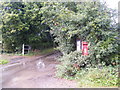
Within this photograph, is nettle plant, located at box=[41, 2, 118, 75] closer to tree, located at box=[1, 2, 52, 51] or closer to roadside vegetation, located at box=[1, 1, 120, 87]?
roadside vegetation, located at box=[1, 1, 120, 87]

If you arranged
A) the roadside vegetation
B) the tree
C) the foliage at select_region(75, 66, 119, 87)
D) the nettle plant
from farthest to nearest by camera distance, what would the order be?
1. the tree
2. the nettle plant
3. the roadside vegetation
4. the foliage at select_region(75, 66, 119, 87)

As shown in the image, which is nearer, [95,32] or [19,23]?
[95,32]

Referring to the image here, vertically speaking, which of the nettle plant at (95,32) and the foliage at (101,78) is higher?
the nettle plant at (95,32)

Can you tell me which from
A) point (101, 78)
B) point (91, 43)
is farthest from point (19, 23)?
point (101, 78)

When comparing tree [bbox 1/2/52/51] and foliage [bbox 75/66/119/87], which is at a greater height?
tree [bbox 1/2/52/51]

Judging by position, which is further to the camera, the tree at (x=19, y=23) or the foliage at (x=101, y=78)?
the tree at (x=19, y=23)

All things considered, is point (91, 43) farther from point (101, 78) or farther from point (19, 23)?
point (19, 23)

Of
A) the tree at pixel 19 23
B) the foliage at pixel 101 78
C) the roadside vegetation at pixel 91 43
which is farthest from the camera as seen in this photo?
the tree at pixel 19 23

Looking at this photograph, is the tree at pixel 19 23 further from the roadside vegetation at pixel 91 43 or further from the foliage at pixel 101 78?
the foliage at pixel 101 78

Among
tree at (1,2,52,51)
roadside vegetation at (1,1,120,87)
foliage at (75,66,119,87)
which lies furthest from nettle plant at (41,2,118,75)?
tree at (1,2,52,51)

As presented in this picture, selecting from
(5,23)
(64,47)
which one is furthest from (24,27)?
(64,47)

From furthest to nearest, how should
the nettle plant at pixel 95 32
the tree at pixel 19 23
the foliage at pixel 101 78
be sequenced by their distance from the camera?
the tree at pixel 19 23 → the nettle plant at pixel 95 32 → the foliage at pixel 101 78

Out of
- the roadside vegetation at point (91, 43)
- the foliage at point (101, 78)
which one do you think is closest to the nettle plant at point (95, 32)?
the roadside vegetation at point (91, 43)

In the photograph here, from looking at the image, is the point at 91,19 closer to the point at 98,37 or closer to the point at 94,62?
the point at 98,37
